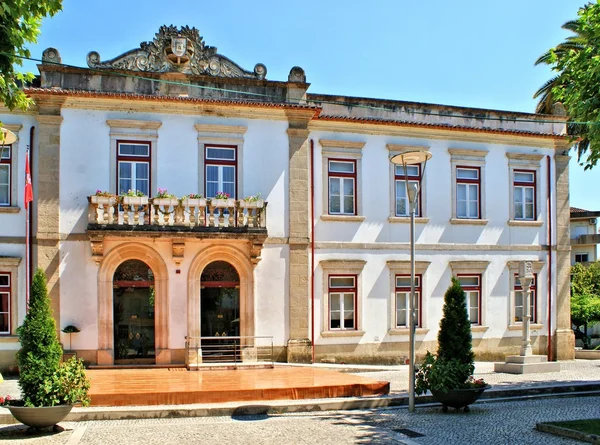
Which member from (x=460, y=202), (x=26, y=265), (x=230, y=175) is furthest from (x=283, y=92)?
(x=26, y=265)

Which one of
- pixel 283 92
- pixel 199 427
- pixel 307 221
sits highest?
pixel 283 92

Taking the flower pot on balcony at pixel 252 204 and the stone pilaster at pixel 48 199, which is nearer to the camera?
the stone pilaster at pixel 48 199

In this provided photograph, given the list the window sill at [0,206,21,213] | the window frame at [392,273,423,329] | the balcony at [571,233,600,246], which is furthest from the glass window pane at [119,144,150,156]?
the balcony at [571,233,600,246]

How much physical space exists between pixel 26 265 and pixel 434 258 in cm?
1256

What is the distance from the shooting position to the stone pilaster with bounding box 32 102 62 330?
61.8ft

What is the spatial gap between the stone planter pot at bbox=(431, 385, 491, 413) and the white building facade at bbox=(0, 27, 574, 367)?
23.7 feet

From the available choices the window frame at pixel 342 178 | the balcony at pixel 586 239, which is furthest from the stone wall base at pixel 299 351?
the balcony at pixel 586 239

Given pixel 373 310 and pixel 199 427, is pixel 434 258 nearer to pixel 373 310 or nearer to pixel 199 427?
pixel 373 310

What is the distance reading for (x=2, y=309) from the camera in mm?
18844

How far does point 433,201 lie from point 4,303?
44.2ft

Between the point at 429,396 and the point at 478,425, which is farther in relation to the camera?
the point at 429,396

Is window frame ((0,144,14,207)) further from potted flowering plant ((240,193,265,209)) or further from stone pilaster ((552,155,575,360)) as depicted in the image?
stone pilaster ((552,155,575,360))

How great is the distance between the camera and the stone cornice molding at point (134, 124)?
1945 cm

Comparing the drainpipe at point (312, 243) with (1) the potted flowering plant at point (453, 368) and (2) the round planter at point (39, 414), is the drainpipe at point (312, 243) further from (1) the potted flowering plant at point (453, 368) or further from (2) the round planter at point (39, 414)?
(2) the round planter at point (39, 414)
